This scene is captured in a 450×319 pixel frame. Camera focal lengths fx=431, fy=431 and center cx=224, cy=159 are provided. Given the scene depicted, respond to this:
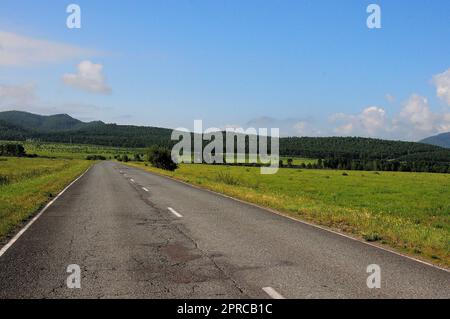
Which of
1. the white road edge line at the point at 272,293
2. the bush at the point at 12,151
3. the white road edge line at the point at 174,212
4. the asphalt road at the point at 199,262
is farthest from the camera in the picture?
the bush at the point at 12,151

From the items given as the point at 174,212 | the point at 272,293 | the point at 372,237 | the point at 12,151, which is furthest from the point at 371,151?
the point at 272,293

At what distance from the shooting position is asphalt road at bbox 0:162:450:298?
20.3 ft

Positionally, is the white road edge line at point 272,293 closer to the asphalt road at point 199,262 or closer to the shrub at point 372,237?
the asphalt road at point 199,262

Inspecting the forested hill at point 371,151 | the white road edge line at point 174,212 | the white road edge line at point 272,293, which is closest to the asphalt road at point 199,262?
the white road edge line at point 272,293

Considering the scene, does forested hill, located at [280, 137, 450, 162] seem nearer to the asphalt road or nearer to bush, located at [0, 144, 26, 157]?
bush, located at [0, 144, 26, 157]

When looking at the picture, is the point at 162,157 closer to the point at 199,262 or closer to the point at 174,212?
the point at 174,212

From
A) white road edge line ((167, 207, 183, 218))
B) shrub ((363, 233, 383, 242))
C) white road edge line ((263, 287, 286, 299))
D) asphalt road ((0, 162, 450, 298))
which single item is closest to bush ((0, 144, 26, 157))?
white road edge line ((167, 207, 183, 218))

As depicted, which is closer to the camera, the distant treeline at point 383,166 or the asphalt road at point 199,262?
the asphalt road at point 199,262

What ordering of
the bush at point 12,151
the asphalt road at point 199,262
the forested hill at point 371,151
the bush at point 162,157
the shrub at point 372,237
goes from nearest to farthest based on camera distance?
1. the asphalt road at point 199,262
2. the shrub at point 372,237
3. the bush at point 162,157
4. the bush at point 12,151
5. the forested hill at point 371,151

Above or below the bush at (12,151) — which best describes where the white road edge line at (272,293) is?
below

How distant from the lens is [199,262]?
7863 mm

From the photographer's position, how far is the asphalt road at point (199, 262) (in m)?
6.19

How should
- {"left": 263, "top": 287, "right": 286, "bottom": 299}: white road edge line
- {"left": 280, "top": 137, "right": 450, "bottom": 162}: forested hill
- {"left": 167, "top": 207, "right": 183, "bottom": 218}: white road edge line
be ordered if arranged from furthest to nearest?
1. {"left": 280, "top": 137, "right": 450, "bottom": 162}: forested hill
2. {"left": 167, "top": 207, "right": 183, "bottom": 218}: white road edge line
3. {"left": 263, "top": 287, "right": 286, "bottom": 299}: white road edge line

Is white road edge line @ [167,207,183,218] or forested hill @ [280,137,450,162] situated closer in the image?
white road edge line @ [167,207,183,218]
